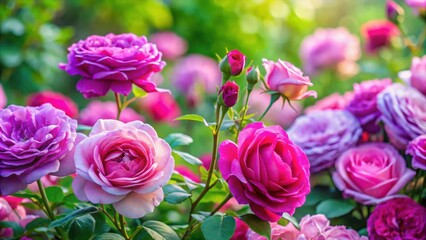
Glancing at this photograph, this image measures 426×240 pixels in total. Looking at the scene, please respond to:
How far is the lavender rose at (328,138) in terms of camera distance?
47.4 inches

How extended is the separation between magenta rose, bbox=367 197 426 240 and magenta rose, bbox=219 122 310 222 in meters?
0.26

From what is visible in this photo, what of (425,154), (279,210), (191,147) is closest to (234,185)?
(279,210)

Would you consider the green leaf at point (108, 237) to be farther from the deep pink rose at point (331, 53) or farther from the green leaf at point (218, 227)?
the deep pink rose at point (331, 53)

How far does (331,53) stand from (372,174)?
1178 millimetres

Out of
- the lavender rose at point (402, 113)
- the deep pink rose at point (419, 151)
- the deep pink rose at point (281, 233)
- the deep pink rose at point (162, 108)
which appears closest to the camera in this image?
the deep pink rose at point (281, 233)

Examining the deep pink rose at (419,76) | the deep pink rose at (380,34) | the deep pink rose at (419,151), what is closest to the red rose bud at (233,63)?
the deep pink rose at (419,151)

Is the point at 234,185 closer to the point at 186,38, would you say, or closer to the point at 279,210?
the point at 279,210

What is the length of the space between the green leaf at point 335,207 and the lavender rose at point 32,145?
49 cm

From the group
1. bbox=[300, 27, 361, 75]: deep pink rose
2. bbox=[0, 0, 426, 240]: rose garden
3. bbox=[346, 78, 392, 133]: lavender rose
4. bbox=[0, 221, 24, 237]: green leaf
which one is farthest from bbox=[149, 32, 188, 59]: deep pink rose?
bbox=[0, 221, 24, 237]: green leaf

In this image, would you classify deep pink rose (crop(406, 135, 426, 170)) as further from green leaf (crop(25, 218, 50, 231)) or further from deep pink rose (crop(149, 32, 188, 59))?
deep pink rose (crop(149, 32, 188, 59))

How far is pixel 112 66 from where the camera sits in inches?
36.5

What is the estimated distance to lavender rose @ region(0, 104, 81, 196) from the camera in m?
0.82

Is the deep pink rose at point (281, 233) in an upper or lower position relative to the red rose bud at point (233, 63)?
lower

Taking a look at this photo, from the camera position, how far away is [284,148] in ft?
2.77
